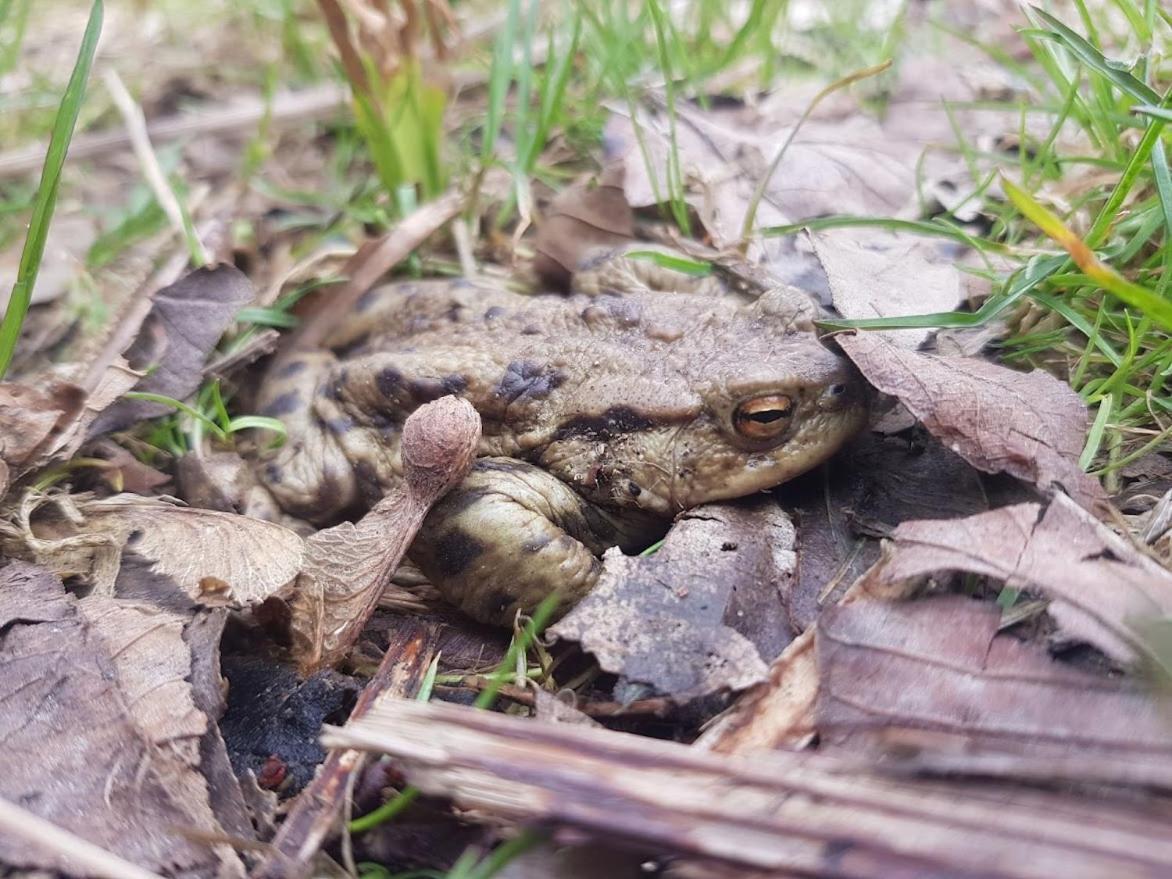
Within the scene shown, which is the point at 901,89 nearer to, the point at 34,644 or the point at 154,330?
the point at 154,330

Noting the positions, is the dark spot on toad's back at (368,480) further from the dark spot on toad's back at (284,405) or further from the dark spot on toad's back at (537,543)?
the dark spot on toad's back at (537,543)

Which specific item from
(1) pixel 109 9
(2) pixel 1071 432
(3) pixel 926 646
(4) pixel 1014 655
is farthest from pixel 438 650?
(1) pixel 109 9

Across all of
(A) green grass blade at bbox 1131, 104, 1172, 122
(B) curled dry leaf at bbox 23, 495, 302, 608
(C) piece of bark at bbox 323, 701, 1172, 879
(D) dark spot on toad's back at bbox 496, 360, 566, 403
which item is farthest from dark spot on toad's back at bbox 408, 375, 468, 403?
(A) green grass blade at bbox 1131, 104, 1172, 122

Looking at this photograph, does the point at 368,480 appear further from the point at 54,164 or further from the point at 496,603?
the point at 54,164

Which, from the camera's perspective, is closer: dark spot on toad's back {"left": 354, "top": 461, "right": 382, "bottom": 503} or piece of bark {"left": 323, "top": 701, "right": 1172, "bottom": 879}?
piece of bark {"left": 323, "top": 701, "right": 1172, "bottom": 879}

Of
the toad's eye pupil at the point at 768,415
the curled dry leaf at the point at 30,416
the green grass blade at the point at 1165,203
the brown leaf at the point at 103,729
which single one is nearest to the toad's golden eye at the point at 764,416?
the toad's eye pupil at the point at 768,415

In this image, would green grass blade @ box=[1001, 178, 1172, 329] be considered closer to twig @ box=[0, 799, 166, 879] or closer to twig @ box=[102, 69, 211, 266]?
twig @ box=[0, 799, 166, 879]

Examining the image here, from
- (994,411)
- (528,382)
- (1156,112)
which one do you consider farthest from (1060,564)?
(528,382)
